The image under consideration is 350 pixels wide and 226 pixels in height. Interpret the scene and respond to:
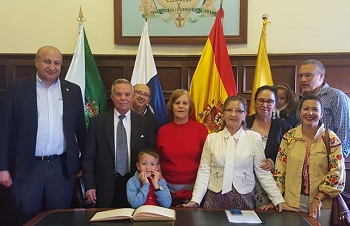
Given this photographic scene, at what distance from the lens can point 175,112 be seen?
246 cm

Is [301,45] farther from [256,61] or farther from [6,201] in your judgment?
[6,201]

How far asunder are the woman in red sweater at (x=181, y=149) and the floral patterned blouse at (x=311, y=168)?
1.73ft

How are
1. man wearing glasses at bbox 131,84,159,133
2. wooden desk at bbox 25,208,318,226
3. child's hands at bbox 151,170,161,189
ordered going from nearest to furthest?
wooden desk at bbox 25,208,318,226 → child's hands at bbox 151,170,161,189 → man wearing glasses at bbox 131,84,159,133

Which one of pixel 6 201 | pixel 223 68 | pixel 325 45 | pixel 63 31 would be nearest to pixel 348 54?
pixel 325 45

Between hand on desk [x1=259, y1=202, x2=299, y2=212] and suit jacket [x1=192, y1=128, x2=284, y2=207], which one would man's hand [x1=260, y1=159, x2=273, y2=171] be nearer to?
suit jacket [x1=192, y1=128, x2=284, y2=207]

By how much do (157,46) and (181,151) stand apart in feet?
5.50

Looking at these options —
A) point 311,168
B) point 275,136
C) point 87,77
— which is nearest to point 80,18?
point 87,77

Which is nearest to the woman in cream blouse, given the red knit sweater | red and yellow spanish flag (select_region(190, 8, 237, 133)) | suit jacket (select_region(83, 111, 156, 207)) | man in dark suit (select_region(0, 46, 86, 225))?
the red knit sweater

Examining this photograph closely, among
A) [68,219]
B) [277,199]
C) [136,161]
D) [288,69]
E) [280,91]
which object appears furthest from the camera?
[288,69]

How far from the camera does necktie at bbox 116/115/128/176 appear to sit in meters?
2.42

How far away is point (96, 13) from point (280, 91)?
6.88 ft

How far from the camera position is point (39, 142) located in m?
2.38

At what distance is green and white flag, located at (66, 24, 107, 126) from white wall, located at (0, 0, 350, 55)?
11.1 inches

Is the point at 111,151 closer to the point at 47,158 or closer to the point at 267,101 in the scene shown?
the point at 47,158
